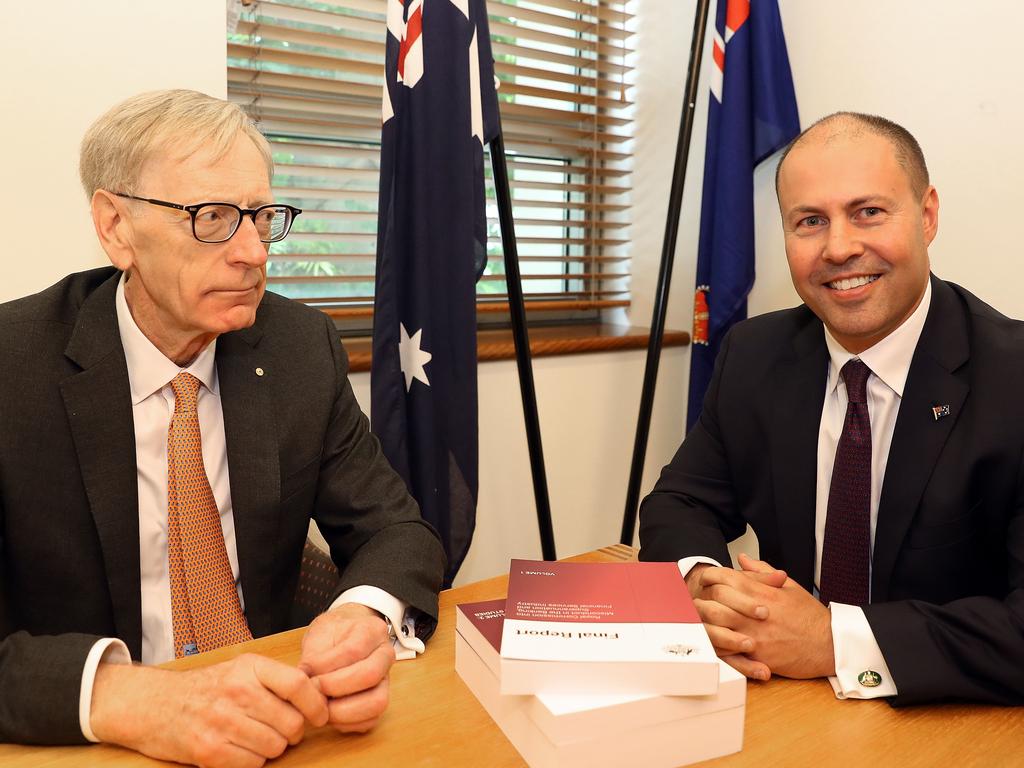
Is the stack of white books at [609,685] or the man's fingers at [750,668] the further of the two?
the man's fingers at [750,668]

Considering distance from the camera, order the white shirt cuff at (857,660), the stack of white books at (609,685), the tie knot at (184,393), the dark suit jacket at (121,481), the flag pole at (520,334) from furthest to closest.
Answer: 1. the flag pole at (520,334)
2. the tie knot at (184,393)
3. the dark suit jacket at (121,481)
4. the white shirt cuff at (857,660)
5. the stack of white books at (609,685)

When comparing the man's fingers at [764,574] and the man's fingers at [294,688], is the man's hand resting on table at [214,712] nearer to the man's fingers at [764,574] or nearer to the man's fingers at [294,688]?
the man's fingers at [294,688]

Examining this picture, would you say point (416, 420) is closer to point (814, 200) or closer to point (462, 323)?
point (462, 323)

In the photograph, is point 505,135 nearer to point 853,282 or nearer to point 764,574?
point 853,282

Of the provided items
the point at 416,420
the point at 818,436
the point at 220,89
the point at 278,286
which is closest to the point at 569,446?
the point at 416,420

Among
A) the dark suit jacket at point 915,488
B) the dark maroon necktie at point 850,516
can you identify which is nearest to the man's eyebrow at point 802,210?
the dark suit jacket at point 915,488

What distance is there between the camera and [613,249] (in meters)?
3.42

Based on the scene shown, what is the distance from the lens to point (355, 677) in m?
1.05

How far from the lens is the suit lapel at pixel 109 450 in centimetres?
142

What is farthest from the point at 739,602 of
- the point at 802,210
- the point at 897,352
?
the point at 802,210


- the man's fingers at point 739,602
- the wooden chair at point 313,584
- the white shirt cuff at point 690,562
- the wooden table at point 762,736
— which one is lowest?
the wooden chair at point 313,584

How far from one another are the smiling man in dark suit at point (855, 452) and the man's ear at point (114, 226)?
3.54 ft

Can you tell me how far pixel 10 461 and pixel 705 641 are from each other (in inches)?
43.2

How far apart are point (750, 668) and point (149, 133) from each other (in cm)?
125
